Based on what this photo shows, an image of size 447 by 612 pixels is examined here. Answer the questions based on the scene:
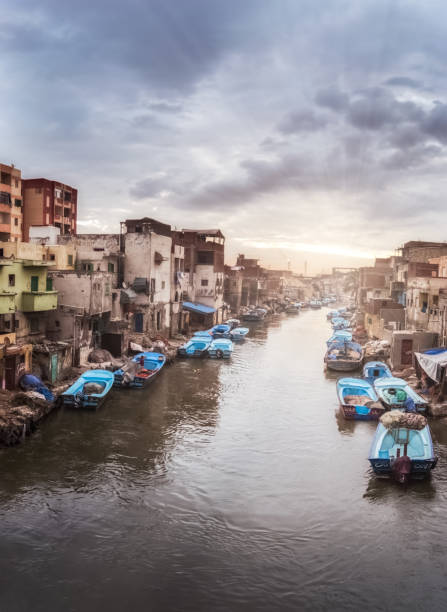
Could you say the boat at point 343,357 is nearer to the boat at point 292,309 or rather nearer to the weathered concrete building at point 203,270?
the weathered concrete building at point 203,270

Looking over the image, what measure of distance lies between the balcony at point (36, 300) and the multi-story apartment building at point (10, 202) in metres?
29.9

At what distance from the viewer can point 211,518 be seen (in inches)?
615

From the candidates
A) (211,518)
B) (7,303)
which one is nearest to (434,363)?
(211,518)

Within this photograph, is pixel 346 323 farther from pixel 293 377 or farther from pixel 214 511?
pixel 214 511

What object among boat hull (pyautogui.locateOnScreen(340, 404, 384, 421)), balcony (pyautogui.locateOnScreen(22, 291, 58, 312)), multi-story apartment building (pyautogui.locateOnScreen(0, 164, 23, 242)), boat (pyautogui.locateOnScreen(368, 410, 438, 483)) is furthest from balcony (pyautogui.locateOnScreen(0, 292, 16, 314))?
multi-story apartment building (pyautogui.locateOnScreen(0, 164, 23, 242))

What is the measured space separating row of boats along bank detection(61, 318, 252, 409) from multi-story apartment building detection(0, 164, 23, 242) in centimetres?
2653

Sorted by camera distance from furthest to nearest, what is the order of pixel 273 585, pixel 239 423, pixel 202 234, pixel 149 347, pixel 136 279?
1. pixel 202 234
2. pixel 136 279
3. pixel 149 347
4. pixel 239 423
5. pixel 273 585

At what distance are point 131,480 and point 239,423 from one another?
8.56 meters

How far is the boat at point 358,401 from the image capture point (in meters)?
25.8

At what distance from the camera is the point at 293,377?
123 feet

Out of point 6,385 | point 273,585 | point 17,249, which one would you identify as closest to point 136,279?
point 17,249

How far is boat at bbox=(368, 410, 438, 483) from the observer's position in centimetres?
1803

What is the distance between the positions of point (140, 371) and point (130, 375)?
66.8 inches

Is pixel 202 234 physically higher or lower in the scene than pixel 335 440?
higher
